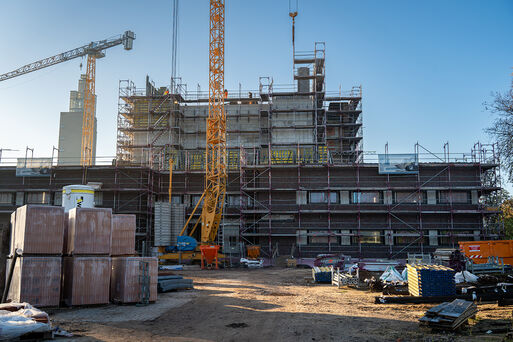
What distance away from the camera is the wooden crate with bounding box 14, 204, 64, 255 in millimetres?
12406

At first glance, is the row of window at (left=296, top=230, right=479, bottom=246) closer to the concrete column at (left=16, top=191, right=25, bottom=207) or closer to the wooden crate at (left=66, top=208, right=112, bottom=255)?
the wooden crate at (left=66, top=208, right=112, bottom=255)

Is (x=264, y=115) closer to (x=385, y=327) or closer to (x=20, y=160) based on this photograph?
(x=20, y=160)

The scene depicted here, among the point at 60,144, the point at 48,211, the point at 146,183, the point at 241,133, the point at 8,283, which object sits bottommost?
the point at 8,283

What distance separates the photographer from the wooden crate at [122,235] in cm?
1463

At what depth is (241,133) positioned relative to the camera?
1997 inches

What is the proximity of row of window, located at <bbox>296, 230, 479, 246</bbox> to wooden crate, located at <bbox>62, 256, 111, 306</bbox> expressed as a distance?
85.2ft

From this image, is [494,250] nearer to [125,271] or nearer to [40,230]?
[125,271]

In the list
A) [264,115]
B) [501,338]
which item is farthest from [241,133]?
[501,338]

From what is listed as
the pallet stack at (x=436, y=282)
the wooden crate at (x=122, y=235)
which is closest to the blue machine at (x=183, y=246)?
the wooden crate at (x=122, y=235)

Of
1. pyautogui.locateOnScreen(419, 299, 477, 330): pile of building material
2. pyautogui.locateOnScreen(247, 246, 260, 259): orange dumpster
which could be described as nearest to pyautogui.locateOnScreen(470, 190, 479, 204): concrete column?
pyautogui.locateOnScreen(247, 246, 260, 259): orange dumpster

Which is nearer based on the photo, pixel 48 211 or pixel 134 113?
pixel 48 211

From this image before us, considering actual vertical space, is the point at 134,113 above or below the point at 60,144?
below

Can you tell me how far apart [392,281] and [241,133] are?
35.7 meters

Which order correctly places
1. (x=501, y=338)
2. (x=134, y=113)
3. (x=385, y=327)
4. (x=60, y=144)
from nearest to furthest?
(x=501, y=338) → (x=385, y=327) → (x=134, y=113) → (x=60, y=144)
